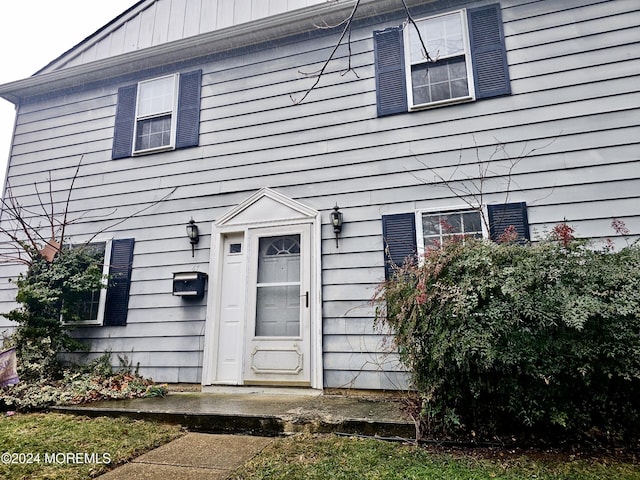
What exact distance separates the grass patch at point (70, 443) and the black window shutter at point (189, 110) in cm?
366

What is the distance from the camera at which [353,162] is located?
15.8 ft

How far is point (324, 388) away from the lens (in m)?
4.33

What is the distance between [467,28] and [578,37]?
1.17 m

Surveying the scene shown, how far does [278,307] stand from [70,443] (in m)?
2.40

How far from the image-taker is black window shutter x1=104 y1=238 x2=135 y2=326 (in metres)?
5.32

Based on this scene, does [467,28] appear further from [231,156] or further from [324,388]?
[324,388]

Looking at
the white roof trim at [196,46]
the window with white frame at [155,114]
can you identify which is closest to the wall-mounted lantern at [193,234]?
the window with white frame at [155,114]

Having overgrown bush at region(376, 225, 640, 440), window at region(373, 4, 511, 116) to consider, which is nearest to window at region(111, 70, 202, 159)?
window at region(373, 4, 511, 116)

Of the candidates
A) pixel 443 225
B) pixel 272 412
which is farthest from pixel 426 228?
pixel 272 412

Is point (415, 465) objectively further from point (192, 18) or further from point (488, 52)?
point (192, 18)

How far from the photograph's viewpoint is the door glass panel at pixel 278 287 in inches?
185

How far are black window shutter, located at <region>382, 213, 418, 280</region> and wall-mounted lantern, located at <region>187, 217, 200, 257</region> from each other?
8.02ft

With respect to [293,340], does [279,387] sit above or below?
below

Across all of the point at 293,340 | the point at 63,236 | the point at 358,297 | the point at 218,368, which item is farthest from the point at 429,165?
the point at 63,236
